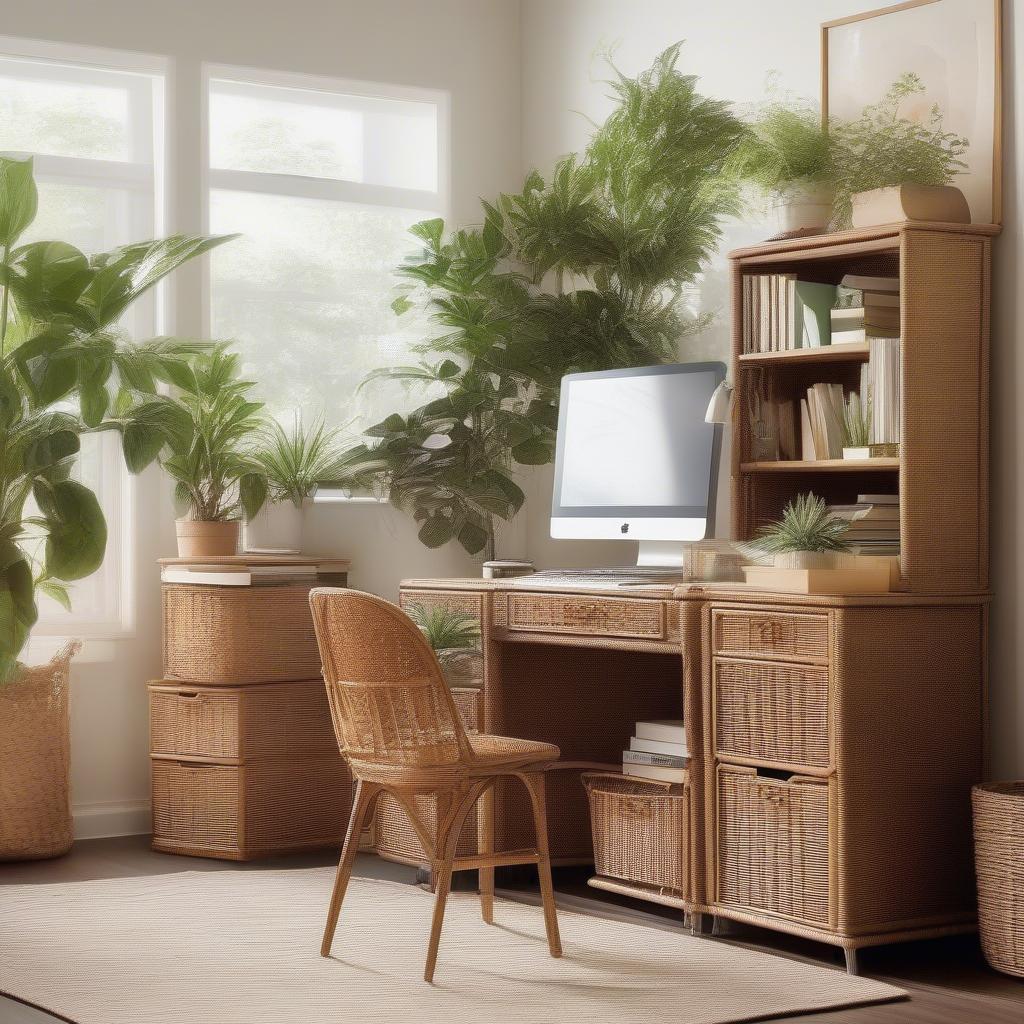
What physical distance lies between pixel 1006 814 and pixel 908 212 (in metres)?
1.33

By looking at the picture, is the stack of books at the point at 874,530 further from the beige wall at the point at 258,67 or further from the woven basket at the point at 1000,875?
the beige wall at the point at 258,67

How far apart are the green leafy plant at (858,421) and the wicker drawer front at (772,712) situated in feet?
2.01

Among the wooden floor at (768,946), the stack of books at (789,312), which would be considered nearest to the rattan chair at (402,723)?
the wooden floor at (768,946)

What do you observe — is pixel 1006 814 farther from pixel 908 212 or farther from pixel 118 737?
pixel 118 737

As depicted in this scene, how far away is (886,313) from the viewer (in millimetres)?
3969

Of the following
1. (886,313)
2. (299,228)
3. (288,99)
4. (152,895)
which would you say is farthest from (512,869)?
(288,99)

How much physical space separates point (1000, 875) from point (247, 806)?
2197 mm

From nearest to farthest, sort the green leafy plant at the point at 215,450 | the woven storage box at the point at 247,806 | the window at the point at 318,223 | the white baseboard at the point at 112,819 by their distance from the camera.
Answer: the woven storage box at the point at 247,806
the green leafy plant at the point at 215,450
the white baseboard at the point at 112,819
the window at the point at 318,223

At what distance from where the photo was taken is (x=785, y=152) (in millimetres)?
4180

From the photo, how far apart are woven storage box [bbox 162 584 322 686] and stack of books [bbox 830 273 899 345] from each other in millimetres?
1832

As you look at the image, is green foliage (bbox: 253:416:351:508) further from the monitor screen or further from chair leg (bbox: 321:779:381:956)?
chair leg (bbox: 321:779:381:956)

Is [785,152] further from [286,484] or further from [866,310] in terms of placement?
[286,484]

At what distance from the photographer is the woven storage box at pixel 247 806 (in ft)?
15.8

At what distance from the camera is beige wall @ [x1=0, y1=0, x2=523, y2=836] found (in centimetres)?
511
